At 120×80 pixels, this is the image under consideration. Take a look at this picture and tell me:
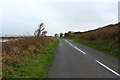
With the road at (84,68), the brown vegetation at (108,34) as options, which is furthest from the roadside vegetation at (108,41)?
the road at (84,68)

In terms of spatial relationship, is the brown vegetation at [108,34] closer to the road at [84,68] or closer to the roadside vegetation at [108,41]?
the roadside vegetation at [108,41]

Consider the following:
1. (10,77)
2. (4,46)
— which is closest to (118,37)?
(4,46)

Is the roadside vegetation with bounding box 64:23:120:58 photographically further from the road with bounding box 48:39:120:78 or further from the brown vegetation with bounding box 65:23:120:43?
the road with bounding box 48:39:120:78

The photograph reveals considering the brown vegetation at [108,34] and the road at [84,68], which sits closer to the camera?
the road at [84,68]

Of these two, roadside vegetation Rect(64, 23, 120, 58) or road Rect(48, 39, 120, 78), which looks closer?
road Rect(48, 39, 120, 78)

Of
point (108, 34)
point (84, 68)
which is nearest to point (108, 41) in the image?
point (108, 34)

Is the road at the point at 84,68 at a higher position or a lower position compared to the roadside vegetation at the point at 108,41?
lower

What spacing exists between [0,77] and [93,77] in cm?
390

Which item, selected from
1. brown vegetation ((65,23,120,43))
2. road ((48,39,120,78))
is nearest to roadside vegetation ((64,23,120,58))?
brown vegetation ((65,23,120,43))

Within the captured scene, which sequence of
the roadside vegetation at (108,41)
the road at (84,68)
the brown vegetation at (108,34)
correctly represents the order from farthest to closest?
the brown vegetation at (108,34)
the roadside vegetation at (108,41)
the road at (84,68)

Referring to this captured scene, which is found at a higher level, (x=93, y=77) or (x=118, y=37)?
(x=118, y=37)

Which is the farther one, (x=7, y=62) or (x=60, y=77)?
(x=7, y=62)

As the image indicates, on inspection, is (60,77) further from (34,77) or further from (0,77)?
(0,77)

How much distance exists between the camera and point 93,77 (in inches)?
302
